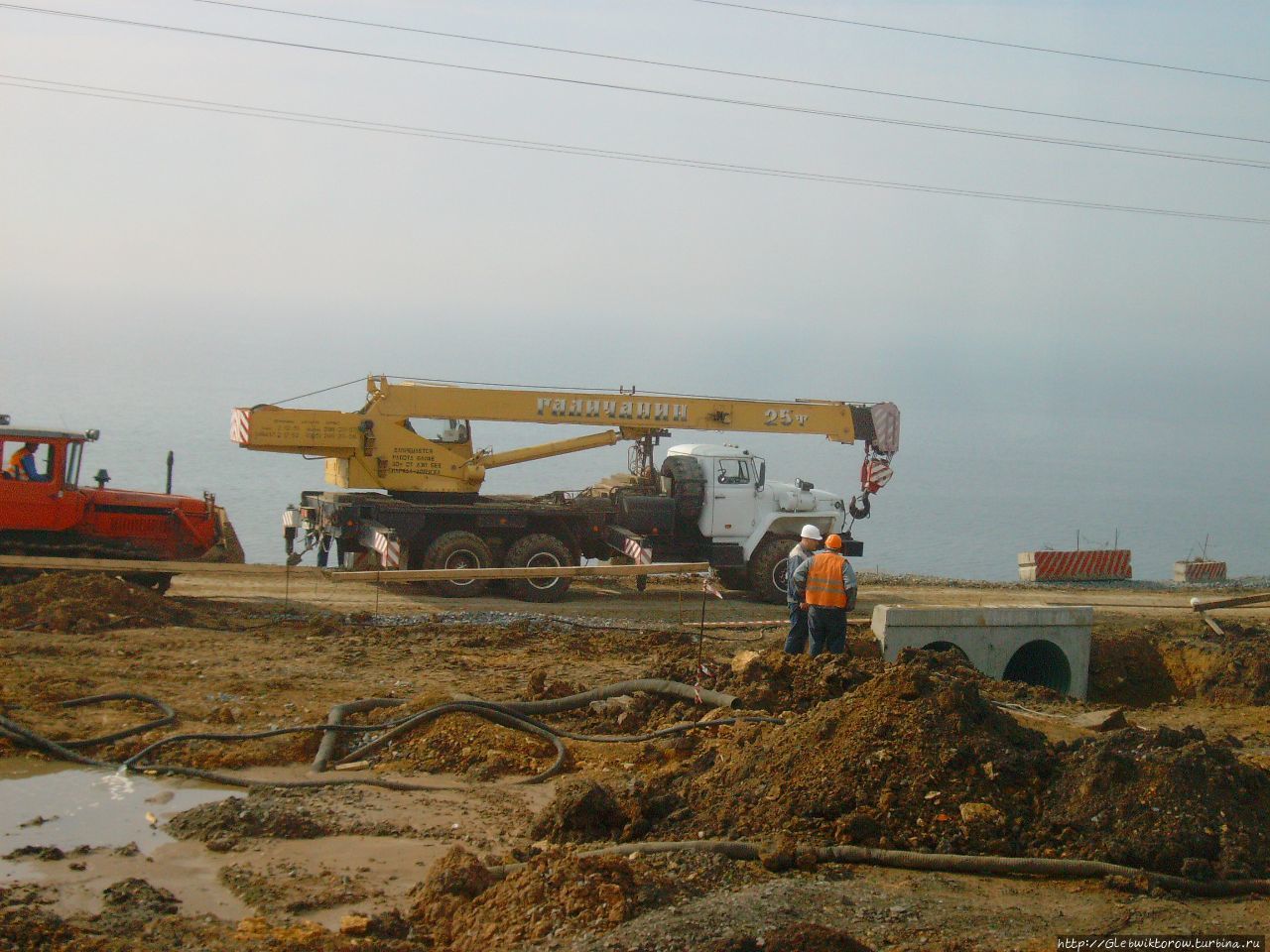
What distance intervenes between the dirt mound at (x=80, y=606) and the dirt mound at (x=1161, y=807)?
32.6 ft

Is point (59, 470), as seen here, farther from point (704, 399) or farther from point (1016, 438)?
point (1016, 438)

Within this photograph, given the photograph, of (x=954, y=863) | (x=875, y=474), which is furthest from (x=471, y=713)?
(x=875, y=474)

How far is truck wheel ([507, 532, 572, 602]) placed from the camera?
17750 mm

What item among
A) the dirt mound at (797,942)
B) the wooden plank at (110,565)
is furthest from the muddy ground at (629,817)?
the wooden plank at (110,565)

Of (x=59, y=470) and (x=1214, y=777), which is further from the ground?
(x=59, y=470)

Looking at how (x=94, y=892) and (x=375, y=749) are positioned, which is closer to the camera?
(x=94, y=892)

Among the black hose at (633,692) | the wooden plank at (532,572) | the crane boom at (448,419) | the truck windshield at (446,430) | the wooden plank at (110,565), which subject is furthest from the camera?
the truck windshield at (446,430)

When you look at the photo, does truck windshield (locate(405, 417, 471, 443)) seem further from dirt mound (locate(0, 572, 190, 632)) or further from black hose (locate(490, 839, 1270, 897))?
black hose (locate(490, 839, 1270, 897))

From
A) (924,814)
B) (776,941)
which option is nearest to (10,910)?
(776,941)

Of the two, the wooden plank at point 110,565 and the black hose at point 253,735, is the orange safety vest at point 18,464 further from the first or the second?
the black hose at point 253,735

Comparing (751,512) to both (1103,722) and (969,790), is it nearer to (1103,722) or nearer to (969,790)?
(1103,722)

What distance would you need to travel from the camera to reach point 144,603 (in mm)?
14117

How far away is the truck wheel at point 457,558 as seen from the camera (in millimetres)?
17428

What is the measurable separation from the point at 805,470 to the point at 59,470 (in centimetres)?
5595
